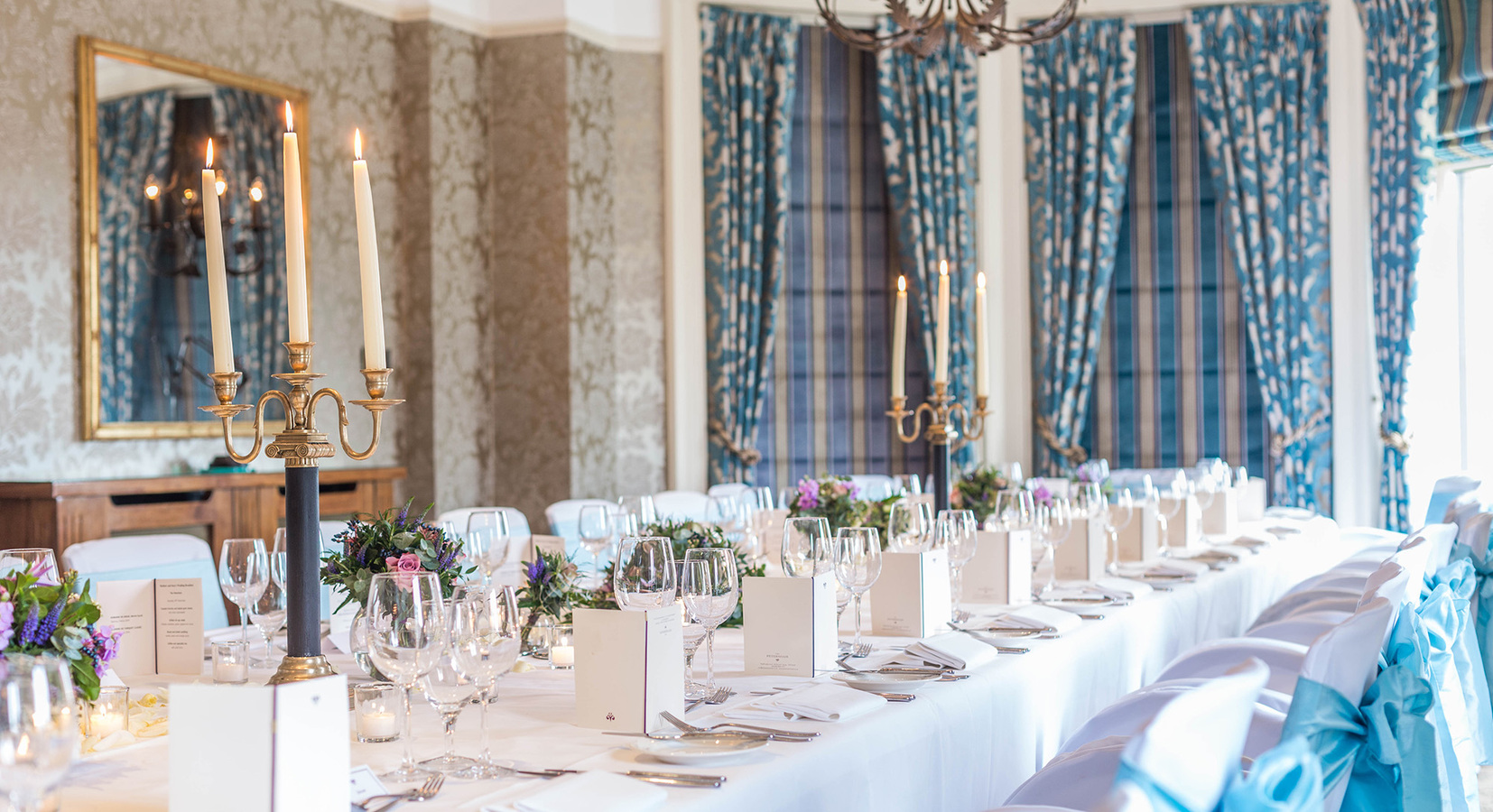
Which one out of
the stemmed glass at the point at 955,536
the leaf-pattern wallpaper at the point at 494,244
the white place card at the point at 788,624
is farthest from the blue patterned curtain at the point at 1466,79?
the white place card at the point at 788,624

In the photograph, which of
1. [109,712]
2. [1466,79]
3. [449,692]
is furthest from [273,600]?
[1466,79]

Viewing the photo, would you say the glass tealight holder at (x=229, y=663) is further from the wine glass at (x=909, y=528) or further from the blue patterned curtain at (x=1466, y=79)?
the blue patterned curtain at (x=1466, y=79)

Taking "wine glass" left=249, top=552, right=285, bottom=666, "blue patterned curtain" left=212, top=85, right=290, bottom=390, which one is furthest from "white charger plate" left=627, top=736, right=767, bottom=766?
"blue patterned curtain" left=212, top=85, right=290, bottom=390

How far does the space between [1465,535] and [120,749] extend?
3.27 metres

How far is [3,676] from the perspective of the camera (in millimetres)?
1090

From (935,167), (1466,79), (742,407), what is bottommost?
(742,407)

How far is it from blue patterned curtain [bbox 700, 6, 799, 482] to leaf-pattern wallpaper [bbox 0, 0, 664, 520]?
324 mm

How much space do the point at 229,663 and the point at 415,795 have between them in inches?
30.8

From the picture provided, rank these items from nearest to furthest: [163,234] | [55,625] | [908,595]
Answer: [55,625]
[908,595]
[163,234]

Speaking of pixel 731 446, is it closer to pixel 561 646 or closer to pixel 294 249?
pixel 561 646

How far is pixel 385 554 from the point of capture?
6.43ft

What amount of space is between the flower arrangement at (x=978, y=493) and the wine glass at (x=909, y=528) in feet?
3.26

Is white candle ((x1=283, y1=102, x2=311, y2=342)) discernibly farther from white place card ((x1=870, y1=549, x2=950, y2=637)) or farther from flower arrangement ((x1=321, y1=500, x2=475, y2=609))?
white place card ((x1=870, y1=549, x2=950, y2=637))

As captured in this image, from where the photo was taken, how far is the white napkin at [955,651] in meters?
2.15
